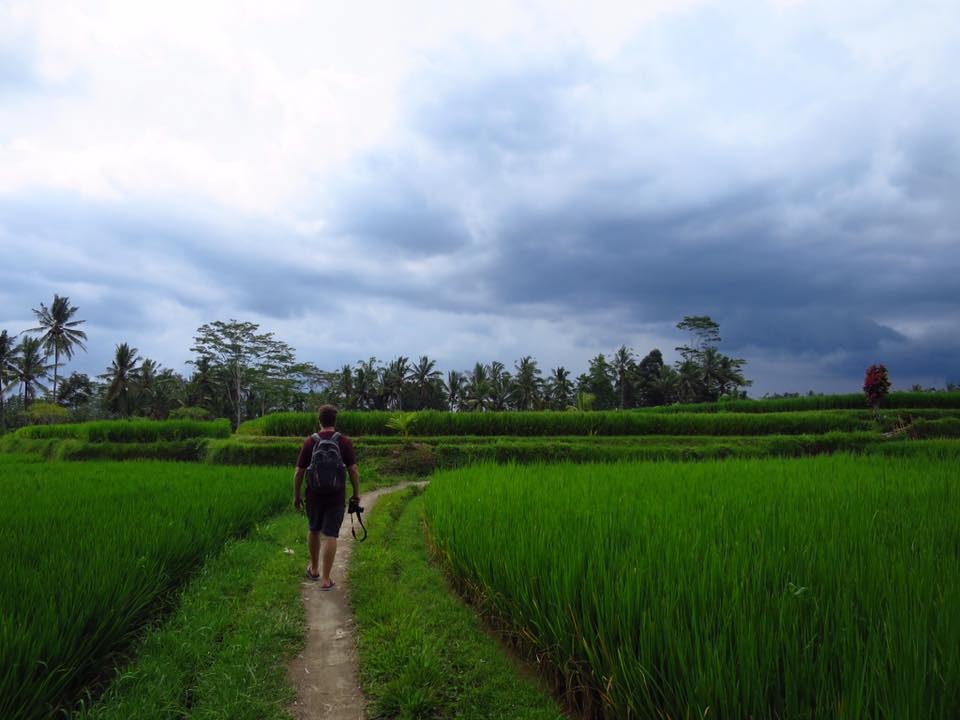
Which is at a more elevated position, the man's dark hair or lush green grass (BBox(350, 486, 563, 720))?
the man's dark hair

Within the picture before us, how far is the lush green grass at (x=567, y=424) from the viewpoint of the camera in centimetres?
1809

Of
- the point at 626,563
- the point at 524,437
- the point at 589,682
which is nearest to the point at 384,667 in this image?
the point at 589,682

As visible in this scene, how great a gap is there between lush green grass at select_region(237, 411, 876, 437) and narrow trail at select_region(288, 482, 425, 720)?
1344 centimetres

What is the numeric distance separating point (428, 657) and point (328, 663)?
0.80 meters

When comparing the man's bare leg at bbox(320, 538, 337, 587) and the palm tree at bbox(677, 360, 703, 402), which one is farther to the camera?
the palm tree at bbox(677, 360, 703, 402)

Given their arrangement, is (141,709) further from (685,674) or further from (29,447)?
(29,447)

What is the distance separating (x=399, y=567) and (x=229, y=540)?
7.80ft

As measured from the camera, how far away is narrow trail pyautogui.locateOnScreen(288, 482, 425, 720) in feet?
9.55

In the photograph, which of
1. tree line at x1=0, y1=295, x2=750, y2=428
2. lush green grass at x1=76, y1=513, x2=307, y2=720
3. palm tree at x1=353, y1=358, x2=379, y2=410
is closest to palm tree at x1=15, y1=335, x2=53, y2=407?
tree line at x1=0, y1=295, x2=750, y2=428

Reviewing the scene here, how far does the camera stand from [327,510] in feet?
15.4

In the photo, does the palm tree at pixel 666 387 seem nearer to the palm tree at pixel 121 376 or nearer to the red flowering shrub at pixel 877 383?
the red flowering shrub at pixel 877 383

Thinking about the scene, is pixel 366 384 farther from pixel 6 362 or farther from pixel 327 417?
pixel 327 417

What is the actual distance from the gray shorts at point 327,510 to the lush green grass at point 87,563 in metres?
1.26

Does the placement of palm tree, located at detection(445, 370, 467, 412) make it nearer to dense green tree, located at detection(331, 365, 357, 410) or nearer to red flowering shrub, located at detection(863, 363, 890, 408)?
dense green tree, located at detection(331, 365, 357, 410)
